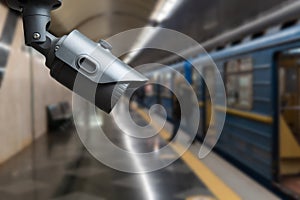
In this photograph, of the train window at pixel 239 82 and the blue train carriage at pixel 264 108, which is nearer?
the blue train carriage at pixel 264 108

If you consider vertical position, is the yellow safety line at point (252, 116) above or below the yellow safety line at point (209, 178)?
above

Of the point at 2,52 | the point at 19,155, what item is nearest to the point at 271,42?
the point at 2,52

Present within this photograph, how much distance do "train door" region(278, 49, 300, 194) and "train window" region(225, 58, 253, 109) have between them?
0.42 metres

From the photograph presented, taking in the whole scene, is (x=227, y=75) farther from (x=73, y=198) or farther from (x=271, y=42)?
(x=73, y=198)

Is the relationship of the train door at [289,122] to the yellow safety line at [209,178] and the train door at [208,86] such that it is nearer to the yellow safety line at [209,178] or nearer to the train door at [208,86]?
the yellow safety line at [209,178]

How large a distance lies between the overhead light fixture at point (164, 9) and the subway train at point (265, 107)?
127 cm

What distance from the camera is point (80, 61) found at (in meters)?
0.71

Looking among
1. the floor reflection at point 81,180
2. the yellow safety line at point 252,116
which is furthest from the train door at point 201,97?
the floor reflection at point 81,180

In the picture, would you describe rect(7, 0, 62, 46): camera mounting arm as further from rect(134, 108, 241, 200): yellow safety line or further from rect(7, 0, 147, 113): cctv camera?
rect(134, 108, 241, 200): yellow safety line

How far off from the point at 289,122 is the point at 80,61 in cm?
580

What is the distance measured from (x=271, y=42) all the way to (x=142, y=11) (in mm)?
4324

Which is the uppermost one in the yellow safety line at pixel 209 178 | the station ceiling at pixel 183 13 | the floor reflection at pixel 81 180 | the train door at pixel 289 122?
the station ceiling at pixel 183 13

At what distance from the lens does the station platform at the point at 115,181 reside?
3.84 metres

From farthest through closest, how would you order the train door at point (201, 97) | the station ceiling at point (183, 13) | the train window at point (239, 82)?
the train door at point (201, 97)
the station ceiling at point (183, 13)
the train window at point (239, 82)
